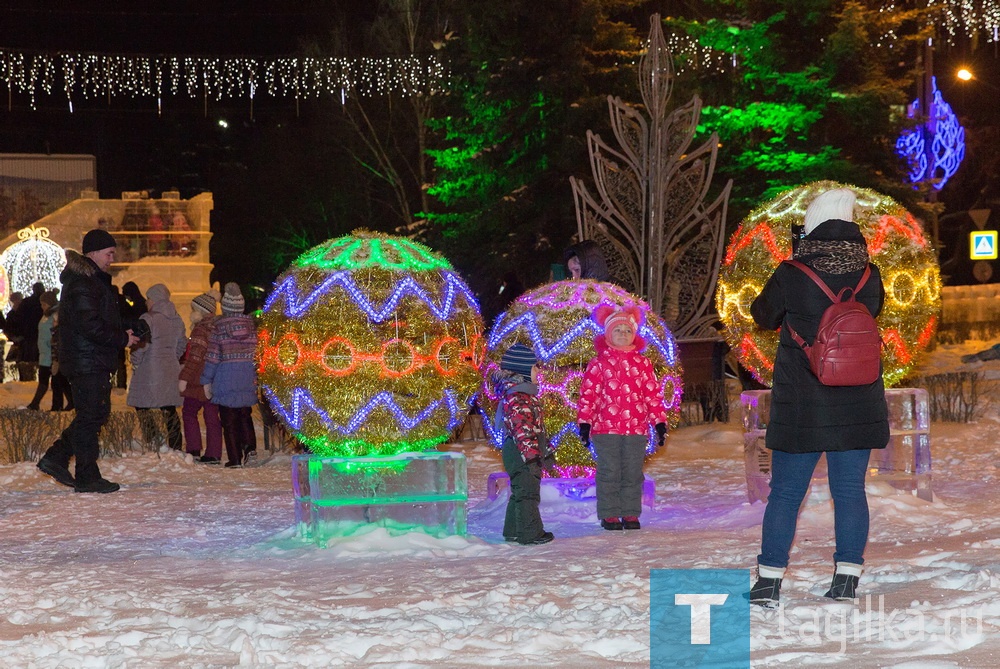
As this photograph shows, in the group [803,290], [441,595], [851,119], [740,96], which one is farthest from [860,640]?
[740,96]

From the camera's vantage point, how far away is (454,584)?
6.09 metres

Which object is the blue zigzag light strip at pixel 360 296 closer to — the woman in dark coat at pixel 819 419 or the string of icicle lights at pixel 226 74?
the woman in dark coat at pixel 819 419

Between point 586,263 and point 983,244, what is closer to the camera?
point 586,263

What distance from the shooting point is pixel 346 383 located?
24.6 feet

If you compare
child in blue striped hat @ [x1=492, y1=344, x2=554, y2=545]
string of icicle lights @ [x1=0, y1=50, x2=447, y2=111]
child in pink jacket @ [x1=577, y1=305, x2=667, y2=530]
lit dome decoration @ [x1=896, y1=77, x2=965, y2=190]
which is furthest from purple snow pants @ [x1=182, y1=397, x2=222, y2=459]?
lit dome decoration @ [x1=896, y1=77, x2=965, y2=190]

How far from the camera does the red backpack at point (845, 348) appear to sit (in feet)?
17.3

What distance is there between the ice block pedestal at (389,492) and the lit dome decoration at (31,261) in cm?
2218

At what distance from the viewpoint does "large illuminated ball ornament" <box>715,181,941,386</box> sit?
8781 millimetres

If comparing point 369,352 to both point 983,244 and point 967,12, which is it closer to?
point 967,12

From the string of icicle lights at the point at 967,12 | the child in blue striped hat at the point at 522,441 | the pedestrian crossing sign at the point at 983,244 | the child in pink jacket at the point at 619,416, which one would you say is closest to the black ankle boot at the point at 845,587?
the child in blue striped hat at the point at 522,441

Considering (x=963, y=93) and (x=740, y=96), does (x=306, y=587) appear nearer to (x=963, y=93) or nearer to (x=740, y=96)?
(x=740, y=96)

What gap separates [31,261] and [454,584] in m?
24.5

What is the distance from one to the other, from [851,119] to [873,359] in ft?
48.3

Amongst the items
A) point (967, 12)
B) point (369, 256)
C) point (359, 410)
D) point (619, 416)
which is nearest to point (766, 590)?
point (619, 416)
